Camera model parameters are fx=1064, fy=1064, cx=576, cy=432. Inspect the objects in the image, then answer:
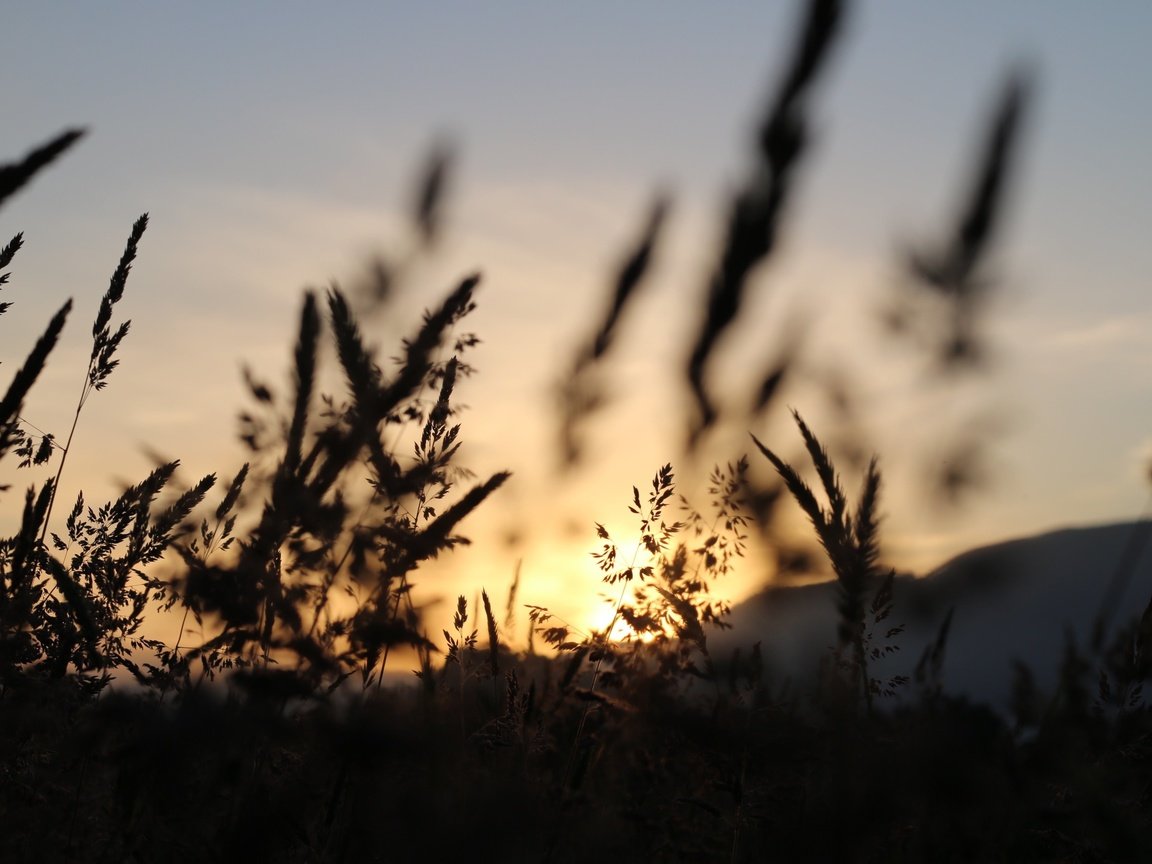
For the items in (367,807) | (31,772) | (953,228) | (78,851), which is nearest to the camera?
(953,228)

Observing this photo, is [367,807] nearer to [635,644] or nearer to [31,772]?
[31,772]

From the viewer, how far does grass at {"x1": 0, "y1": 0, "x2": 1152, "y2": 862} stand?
152cm

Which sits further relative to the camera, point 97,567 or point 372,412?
point 97,567

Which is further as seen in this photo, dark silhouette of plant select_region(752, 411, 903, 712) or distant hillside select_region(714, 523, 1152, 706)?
distant hillside select_region(714, 523, 1152, 706)

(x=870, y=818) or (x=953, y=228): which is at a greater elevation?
(x=953, y=228)

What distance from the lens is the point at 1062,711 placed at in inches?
64.6

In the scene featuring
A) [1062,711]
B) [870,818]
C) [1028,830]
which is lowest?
[1028,830]

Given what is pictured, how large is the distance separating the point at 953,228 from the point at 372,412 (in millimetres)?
873

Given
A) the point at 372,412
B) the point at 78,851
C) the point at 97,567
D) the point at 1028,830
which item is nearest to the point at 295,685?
the point at 372,412

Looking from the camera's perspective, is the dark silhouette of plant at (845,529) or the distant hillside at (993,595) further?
the distant hillside at (993,595)

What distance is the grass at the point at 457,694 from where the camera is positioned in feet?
4.99

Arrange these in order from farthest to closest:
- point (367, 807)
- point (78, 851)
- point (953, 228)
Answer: point (78, 851) < point (367, 807) < point (953, 228)

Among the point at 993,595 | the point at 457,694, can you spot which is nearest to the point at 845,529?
the point at 993,595

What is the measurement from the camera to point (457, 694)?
10.1 ft
